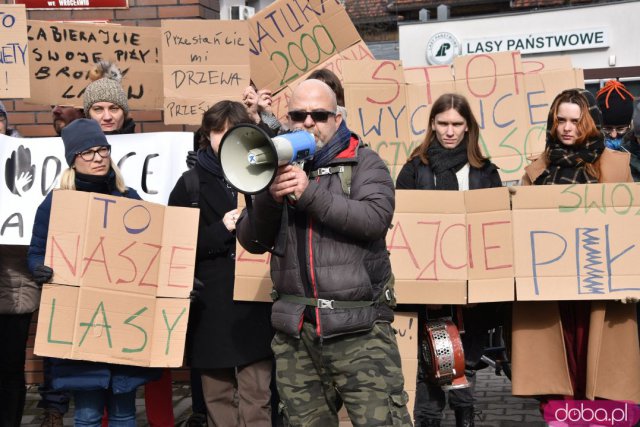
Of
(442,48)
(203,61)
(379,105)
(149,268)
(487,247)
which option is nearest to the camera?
(149,268)

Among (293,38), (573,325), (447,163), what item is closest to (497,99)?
(447,163)

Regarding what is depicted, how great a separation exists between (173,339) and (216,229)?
591 mm

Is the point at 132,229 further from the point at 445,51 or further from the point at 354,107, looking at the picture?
the point at 445,51

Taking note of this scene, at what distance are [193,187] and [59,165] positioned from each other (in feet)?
3.42

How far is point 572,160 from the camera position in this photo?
17.7ft

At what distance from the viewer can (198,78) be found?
21.6ft

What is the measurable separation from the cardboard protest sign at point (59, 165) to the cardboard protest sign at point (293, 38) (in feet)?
3.00

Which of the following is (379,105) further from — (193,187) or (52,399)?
(52,399)

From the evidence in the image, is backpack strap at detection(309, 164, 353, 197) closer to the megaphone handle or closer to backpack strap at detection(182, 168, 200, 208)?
the megaphone handle

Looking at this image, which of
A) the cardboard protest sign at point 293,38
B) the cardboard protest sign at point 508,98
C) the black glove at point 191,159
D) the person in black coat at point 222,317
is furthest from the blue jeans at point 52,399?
the cardboard protest sign at point 508,98

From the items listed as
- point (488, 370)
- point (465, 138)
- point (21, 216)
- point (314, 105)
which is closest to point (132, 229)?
point (21, 216)

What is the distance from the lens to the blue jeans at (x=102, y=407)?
16.5 feet

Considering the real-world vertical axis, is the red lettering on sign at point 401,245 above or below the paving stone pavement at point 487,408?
above

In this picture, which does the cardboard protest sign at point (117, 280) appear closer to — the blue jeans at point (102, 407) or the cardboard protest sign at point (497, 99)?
the blue jeans at point (102, 407)
